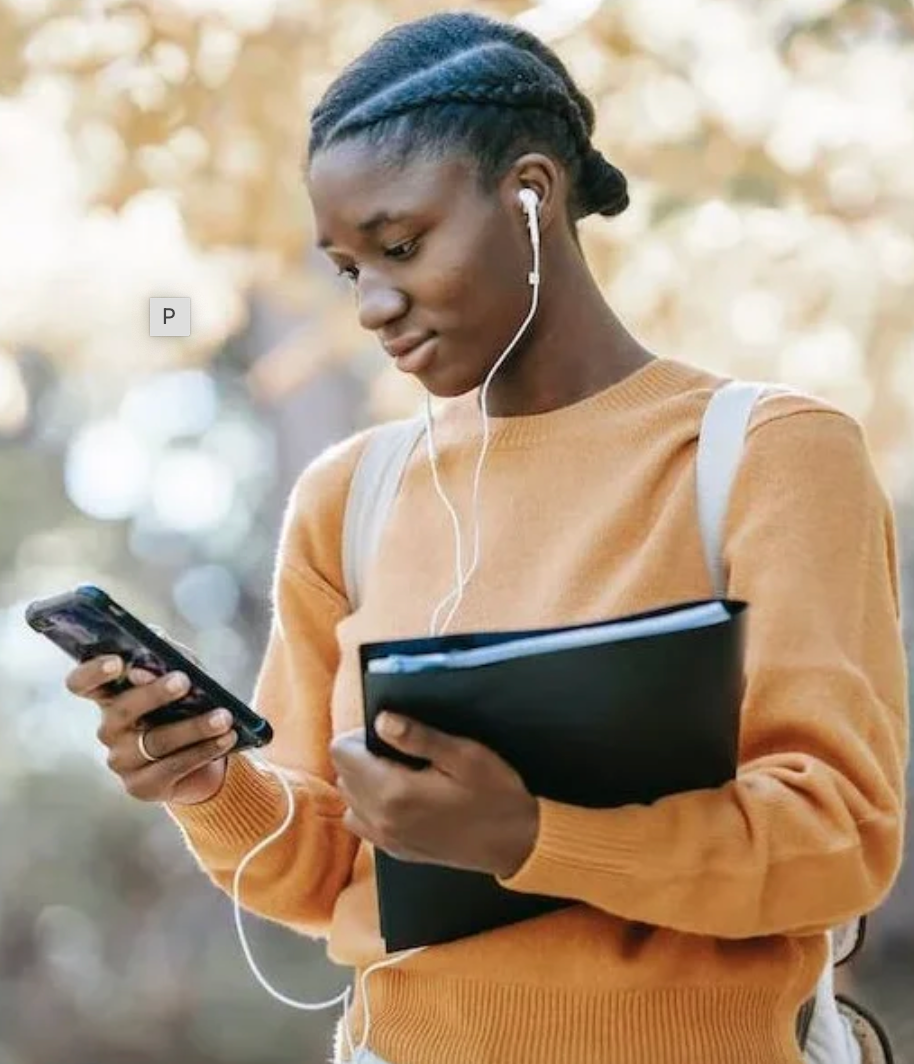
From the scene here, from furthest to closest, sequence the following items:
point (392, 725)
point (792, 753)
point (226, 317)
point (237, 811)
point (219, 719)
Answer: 1. point (226, 317)
2. point (237, 811)
3. point (219, 719)
4. point (792, 753)
5. point (392, 725)

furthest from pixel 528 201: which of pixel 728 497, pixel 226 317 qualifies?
pixel 226 317

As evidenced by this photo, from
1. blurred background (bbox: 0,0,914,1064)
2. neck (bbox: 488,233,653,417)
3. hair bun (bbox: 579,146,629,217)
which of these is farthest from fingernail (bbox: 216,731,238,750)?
blurred background (bbox: 0,0,914,1064)

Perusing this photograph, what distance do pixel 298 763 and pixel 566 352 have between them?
340mm

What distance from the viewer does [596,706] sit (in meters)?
0.90

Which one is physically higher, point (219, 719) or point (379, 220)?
point (379, 220)

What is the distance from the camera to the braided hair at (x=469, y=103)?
1.13 metres

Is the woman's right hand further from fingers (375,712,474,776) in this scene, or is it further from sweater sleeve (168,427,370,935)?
fingers (375,712,474,776)

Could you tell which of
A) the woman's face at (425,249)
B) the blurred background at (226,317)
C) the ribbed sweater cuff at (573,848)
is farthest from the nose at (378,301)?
the blurred background at (226,317)

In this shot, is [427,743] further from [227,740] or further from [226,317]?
[226,317]

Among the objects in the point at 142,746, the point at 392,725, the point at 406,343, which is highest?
the point at 406,343

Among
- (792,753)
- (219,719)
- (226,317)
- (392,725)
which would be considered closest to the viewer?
(392,725)

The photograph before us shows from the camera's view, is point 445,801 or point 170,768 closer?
point 445,801

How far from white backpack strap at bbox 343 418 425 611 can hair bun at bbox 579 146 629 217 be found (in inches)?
7.6

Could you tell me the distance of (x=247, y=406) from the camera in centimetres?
233
